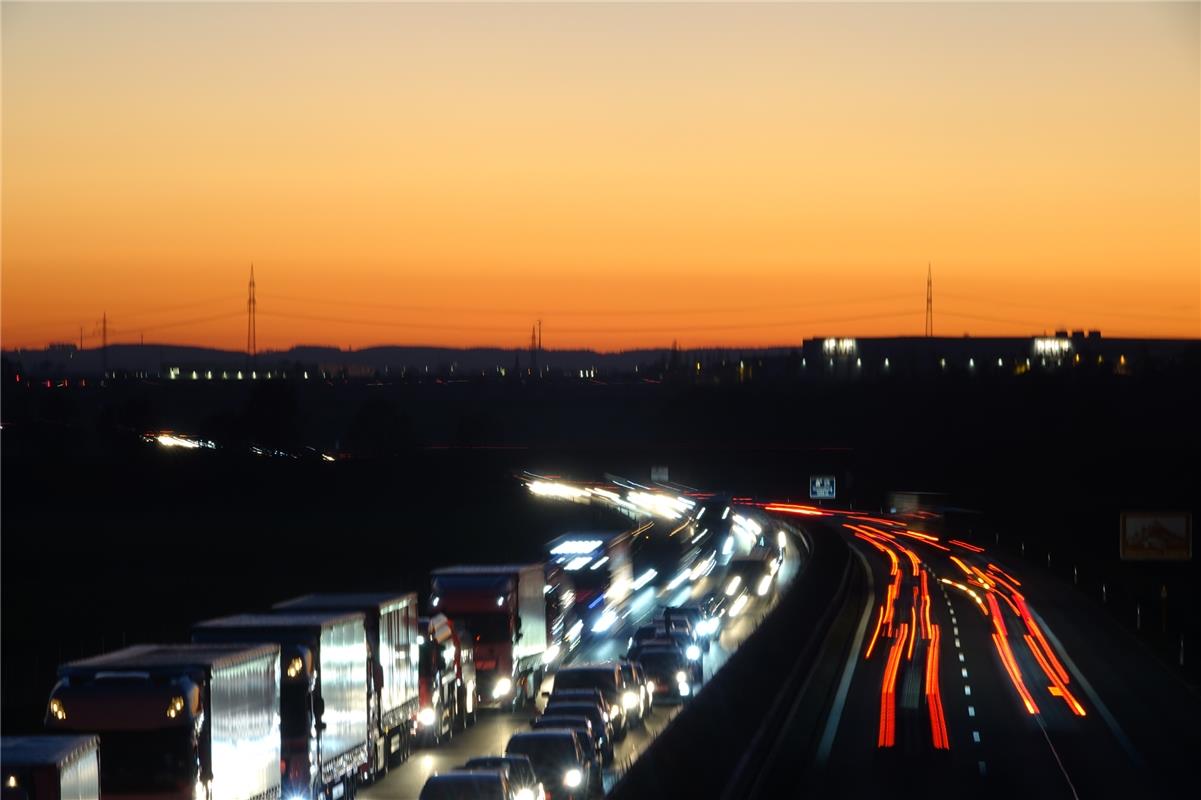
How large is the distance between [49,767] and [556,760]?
11388 millimetres

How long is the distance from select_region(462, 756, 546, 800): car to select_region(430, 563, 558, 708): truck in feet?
47.6

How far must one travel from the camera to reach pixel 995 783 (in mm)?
Result: 31797

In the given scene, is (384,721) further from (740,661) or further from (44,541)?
(44,541)

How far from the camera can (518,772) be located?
25.1 metres

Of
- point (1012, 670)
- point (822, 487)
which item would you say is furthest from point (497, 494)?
point (1012, 670)

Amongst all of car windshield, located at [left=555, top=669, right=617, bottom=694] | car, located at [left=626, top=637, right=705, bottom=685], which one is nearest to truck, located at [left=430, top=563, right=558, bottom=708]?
car windshield, located at [left=555, top=669, right=617, bottom=694]

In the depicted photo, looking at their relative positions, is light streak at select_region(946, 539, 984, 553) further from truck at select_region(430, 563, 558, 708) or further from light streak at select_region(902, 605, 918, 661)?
truck at select_region(430, 563, 558, 708)

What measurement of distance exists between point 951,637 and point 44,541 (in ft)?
232

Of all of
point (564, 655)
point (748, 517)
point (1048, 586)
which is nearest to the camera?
point (564, 655)

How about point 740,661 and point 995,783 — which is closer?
point 995,783

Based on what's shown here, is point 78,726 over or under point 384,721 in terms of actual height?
over

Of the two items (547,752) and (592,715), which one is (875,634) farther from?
(547,752)

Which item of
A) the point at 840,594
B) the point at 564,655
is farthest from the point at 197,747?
the point at 840,594

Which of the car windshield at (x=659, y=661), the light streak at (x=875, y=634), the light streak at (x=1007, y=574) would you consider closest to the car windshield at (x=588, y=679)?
the car windshield at (x=659, y=661)
